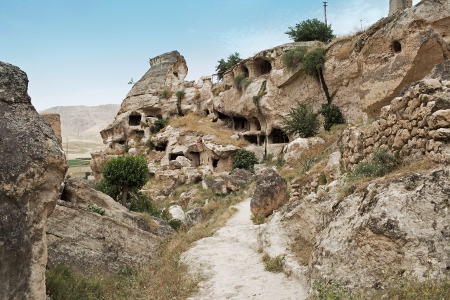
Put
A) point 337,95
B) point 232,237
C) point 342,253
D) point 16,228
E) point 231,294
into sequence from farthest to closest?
point 337,95 → point 232,237 → point 231,294 → point 342,253 → point 16,228

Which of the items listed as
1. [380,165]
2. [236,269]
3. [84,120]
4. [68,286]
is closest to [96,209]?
[68,286]

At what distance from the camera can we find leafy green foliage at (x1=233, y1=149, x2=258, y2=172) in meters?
25.1

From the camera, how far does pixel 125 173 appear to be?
52.2 feet

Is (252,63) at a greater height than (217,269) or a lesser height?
greater

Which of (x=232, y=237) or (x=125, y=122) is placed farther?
(x=125, y=122)

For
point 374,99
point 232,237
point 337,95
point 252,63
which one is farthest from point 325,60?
point 232,237

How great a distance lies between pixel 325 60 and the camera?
22656 mm

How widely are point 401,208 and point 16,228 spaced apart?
426 cm

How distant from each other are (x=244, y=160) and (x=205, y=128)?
567 centimetres

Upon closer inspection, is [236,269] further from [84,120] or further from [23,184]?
[84,120]

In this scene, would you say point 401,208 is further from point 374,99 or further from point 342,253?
point 374,99

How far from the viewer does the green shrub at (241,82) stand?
93.8 ft

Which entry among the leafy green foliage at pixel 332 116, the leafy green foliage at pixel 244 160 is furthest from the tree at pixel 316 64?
the leafy green foliage at pixel 244 160

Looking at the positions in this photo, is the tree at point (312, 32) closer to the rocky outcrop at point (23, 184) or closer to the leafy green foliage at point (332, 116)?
the leafy green foliage at point (332, 116)
